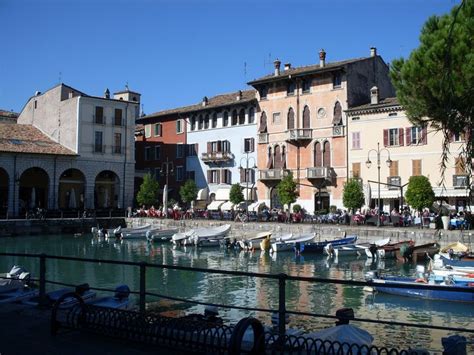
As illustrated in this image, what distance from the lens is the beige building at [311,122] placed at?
46.7m

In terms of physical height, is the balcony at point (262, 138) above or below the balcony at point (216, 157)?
above

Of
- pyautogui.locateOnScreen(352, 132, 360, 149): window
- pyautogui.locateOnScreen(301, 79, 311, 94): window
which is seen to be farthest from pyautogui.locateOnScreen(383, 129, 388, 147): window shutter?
pyautogui.locateOnScreen(301, 79, 311, 94): window

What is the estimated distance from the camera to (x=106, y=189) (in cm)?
5816

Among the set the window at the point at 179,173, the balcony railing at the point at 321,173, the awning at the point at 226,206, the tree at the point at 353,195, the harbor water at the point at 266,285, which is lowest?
the harbor water at the point at 266,285

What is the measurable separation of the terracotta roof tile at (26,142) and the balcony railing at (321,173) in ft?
77.4

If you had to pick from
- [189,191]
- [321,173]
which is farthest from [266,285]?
[189,191]

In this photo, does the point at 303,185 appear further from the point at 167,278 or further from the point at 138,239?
the point at 167,278

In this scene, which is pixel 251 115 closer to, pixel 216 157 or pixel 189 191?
pixel 216 157

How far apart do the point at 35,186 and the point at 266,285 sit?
4037 cm

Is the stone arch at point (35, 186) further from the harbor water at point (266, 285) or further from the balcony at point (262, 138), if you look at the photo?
the balcony at point (262, 138)

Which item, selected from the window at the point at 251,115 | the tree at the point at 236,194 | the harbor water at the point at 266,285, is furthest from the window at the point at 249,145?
the harbor water at the point at 266,285

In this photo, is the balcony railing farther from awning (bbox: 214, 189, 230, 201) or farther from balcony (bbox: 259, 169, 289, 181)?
awning (bbox: 214, 189, 230, 201)

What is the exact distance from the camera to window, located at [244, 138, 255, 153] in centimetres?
5356

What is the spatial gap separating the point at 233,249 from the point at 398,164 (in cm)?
1569
